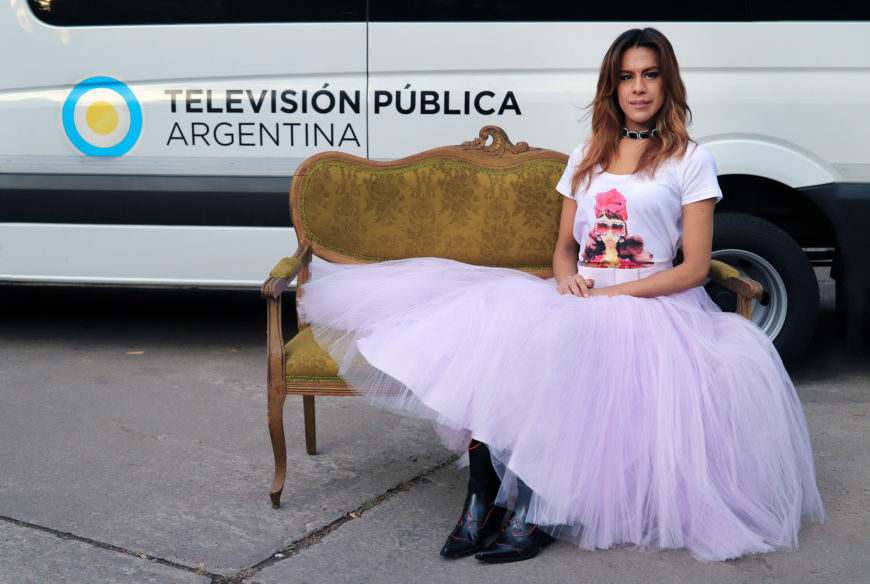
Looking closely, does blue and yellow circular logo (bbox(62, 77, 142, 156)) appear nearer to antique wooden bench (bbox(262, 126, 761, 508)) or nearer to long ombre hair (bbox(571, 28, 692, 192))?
antique wooden bench (bbox(262, 126, 761, 508))

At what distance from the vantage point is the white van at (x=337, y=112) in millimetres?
4062

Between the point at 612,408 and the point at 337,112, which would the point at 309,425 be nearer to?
Result: the point at 612,408

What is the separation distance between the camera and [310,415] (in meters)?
3.38

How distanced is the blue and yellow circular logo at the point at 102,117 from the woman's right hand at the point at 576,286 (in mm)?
2374

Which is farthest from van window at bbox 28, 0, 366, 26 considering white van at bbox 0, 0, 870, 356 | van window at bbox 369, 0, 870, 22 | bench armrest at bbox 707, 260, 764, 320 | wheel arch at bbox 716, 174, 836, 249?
bench armrest at bbox 707, 260, 764, 320

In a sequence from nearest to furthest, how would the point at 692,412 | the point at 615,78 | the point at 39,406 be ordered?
the point at 692,412, the point at 615,78, the point at 39,406

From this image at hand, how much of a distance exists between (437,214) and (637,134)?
2.62 feet

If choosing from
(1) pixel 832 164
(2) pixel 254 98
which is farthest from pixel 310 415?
(1) pixel 832 164

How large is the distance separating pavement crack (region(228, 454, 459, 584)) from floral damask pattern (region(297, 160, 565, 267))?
2.50 feet

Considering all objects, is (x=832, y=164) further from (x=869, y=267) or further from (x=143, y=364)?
(x=143, y=364)

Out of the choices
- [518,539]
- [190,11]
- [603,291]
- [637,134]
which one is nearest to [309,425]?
[518,539]

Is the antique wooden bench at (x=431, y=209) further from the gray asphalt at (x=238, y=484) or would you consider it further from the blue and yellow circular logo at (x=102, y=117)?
the blue and yellow circular logo at (x=102, y=117)

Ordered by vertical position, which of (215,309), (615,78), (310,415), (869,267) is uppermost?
(615,78)

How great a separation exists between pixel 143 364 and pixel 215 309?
4.28 feet
